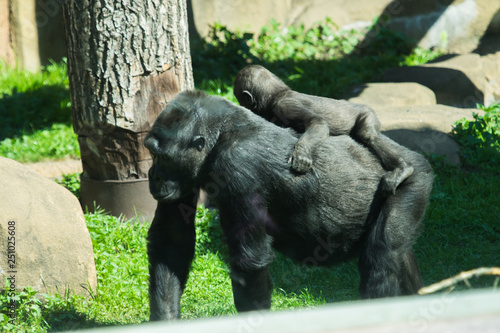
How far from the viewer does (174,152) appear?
10.5 feet

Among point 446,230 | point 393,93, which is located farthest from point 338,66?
point 446,230

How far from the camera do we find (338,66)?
9.48 meters

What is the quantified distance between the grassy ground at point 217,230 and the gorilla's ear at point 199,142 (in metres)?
1.15

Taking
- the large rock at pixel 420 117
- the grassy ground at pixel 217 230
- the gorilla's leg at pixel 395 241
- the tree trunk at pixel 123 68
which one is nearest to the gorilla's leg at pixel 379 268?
the gorilla's leg at pixel 395 241

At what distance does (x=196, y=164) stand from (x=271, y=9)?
8686 mm

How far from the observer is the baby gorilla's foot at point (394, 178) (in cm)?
333

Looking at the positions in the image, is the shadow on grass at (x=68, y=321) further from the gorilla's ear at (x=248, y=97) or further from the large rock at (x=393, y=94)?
the large rock at (x=393, y=94)

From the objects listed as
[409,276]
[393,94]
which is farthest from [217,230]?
[393,94]

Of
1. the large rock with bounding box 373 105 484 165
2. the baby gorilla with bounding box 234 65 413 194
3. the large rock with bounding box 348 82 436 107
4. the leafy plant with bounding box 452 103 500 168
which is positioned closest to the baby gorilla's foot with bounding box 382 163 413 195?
the baby gorilla with bounding box 234 65 413 194

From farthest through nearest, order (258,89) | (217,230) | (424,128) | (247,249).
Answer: (424,128) < (217,230) < (258,89) < (247,249)

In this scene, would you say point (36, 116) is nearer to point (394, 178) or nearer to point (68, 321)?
point (68, 321)

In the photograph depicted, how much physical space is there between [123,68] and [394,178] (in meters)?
2.58

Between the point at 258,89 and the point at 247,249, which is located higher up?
the point at 258,89

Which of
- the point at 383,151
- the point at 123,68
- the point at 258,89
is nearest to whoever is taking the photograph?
the point at 383,151
